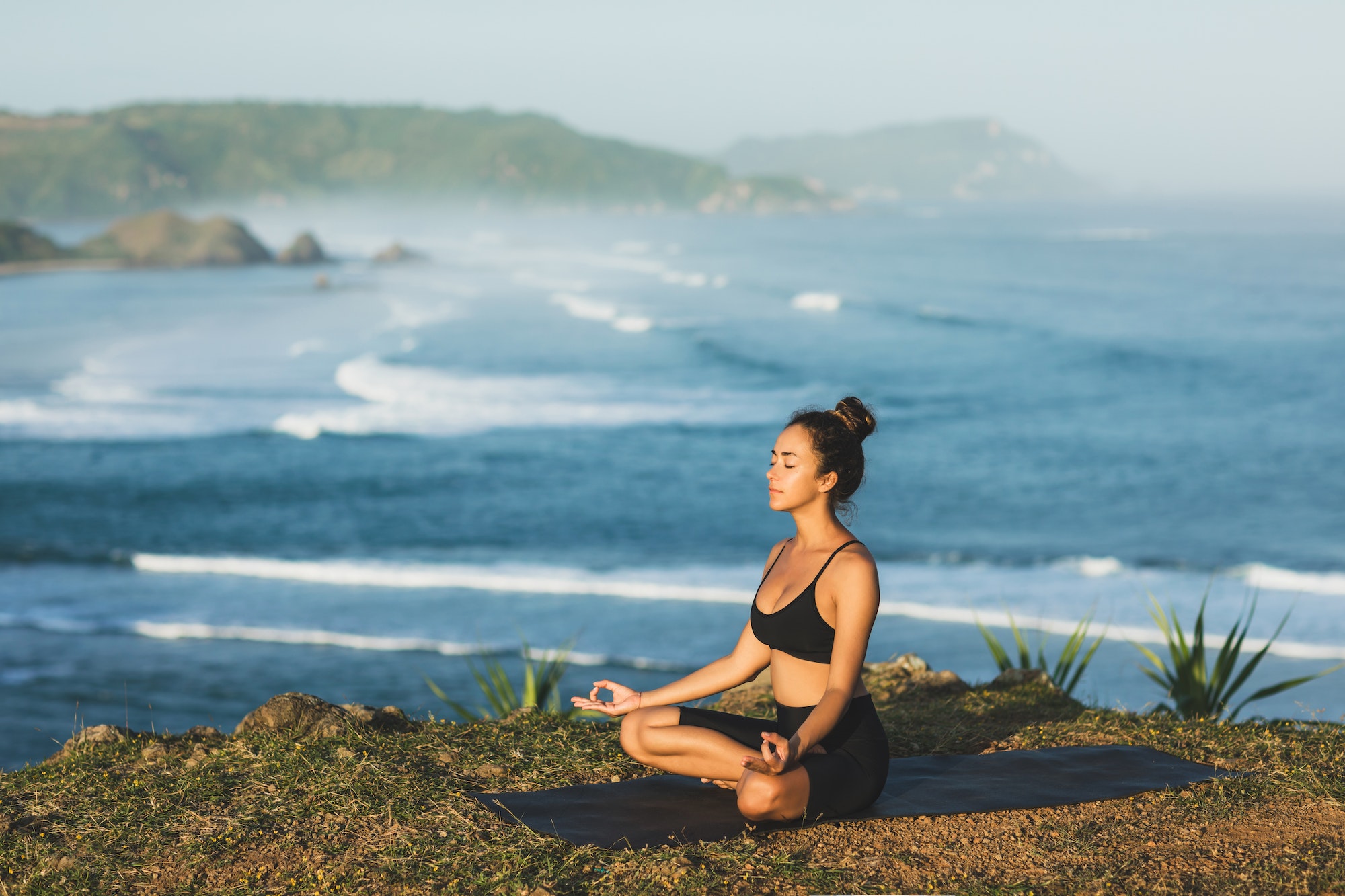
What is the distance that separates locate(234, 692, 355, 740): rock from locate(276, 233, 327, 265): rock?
73748 mm

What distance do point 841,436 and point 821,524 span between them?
12.8 inches

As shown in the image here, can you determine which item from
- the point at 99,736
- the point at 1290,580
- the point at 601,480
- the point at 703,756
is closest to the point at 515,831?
the point at 703,756

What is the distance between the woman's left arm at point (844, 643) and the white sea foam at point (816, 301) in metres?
46.4

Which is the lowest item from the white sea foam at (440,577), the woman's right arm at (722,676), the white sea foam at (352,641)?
the white sea foam at (352,641)

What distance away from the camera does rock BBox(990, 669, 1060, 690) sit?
20.5ft

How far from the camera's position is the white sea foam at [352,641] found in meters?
12.6

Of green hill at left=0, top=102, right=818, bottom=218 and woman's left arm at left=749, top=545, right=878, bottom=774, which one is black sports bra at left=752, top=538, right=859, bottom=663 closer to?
woman's left arm at left=749, top=545, right=878, bottom=774

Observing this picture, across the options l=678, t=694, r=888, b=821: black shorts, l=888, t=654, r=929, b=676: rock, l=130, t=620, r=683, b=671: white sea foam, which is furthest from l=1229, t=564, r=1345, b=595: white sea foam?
l=678, t=694, r=888, b=821: black shorts

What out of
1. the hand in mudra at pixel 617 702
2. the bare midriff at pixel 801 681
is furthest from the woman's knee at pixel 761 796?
the hand in mudra at pixel 617 702

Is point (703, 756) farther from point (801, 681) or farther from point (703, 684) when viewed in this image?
point (801, 681)

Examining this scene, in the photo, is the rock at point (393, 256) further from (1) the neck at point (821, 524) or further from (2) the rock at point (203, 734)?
(1) the neck at point (821, 524)

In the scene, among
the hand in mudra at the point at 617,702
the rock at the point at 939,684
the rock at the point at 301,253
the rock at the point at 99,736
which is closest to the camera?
the hand in mudra at the point at 617,702

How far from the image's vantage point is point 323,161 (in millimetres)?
150250

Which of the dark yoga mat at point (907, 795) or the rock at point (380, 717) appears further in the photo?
the rock at point (380, 717)
